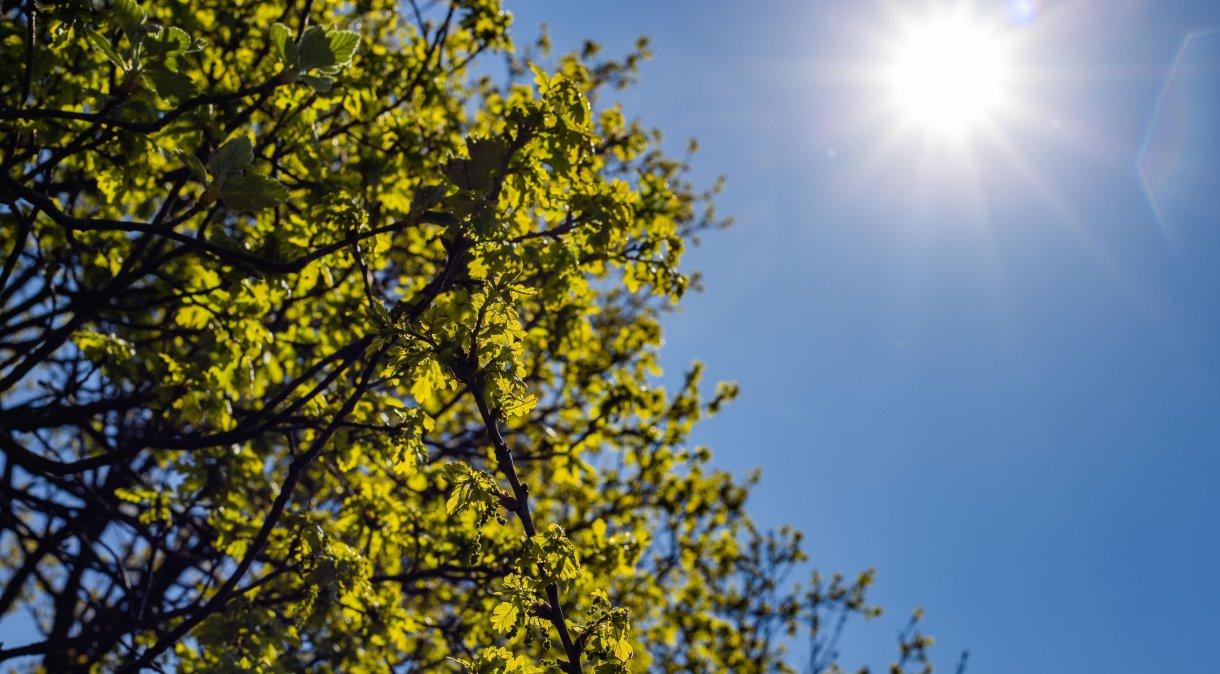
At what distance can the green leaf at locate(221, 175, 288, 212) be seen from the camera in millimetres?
2906

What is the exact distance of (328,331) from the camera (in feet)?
19.5

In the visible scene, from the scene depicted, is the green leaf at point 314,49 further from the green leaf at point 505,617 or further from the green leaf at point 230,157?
the green leaf at point 505,617

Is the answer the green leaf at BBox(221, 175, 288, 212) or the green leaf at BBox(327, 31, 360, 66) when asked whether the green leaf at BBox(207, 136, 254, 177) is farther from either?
the green leaf at BBox(327, 31, 360, 66)

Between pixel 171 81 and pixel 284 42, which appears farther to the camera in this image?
pixel 171 81

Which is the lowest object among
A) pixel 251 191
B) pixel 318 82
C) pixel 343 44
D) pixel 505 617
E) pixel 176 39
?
pixel 505 617

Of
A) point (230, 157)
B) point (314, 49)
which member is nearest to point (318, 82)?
point (314, 49)

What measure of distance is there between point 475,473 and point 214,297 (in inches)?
125

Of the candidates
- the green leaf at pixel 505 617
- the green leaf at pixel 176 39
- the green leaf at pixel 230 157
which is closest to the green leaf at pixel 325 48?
the green leaf at pixel 230 157

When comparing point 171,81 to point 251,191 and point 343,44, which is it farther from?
point 343,44

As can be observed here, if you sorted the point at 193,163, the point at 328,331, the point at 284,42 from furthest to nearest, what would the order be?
the point at 328,331 < the point at 193,163 < the point at 284,42

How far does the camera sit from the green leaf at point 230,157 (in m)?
2.88

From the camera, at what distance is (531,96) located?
5773 millimetres

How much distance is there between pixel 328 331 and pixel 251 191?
10.3ft

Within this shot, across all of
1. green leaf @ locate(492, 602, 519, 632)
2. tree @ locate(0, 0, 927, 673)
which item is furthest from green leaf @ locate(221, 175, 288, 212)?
green leaf @ locate(492, 602, 519, 632)
